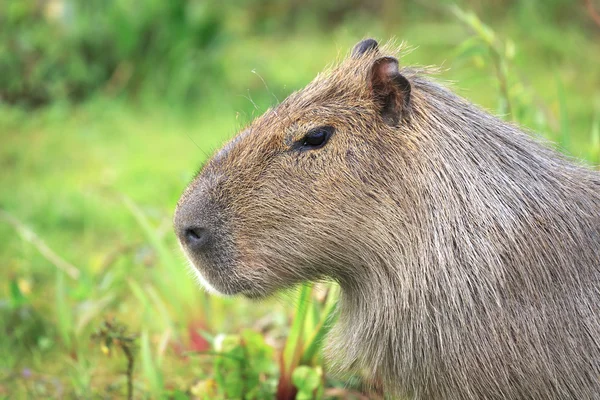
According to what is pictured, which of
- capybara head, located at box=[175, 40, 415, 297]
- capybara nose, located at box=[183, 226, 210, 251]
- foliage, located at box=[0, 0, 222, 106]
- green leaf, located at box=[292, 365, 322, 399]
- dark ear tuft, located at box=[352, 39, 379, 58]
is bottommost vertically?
green leaf, located at box=[292, 365, 322, 399]

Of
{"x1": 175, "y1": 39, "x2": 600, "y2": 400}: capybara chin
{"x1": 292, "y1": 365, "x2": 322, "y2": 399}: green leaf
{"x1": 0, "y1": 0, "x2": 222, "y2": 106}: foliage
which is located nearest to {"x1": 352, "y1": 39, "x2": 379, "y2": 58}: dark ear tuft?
{"x1": 175, "y1": 39, "x2": 600, "y2": 400}: capybara chin

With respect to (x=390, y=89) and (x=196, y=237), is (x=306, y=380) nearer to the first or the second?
(x=196, y=237)

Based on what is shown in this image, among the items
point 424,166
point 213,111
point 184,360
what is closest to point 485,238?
point 424,166

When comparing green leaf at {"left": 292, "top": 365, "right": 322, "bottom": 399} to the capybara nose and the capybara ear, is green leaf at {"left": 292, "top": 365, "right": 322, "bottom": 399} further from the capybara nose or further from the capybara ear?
the capybara ear

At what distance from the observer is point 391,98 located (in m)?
2.25

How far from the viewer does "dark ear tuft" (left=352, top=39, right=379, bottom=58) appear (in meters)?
2.46

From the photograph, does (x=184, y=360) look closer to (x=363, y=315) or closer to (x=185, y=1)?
(x=363, y=315)

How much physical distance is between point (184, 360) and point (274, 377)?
2.05 feet

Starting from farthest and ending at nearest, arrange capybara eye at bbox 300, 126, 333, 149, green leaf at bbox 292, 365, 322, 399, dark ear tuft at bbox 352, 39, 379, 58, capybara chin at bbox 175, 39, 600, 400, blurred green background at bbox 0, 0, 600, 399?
blurred green background at bbox 0, 0, 600, 399 < green leaf at bbox 292, 365, 322, 399 < dark ear tuft at bbox 352, 39, 379, 58 < capybara eye at bbox 300, 126, 333, 149 < capybara chin at bbox 175, 39, 600, 400

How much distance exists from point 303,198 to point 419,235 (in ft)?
1.17

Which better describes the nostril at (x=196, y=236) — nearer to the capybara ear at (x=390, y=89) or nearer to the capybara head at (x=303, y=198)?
the capybara head at (x=303, y=198)

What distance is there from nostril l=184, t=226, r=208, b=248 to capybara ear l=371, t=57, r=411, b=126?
2.11 feet

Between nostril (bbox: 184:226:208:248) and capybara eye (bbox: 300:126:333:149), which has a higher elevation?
capybara eye (bbox: 300:126:333:149)

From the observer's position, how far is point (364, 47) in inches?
97.4
